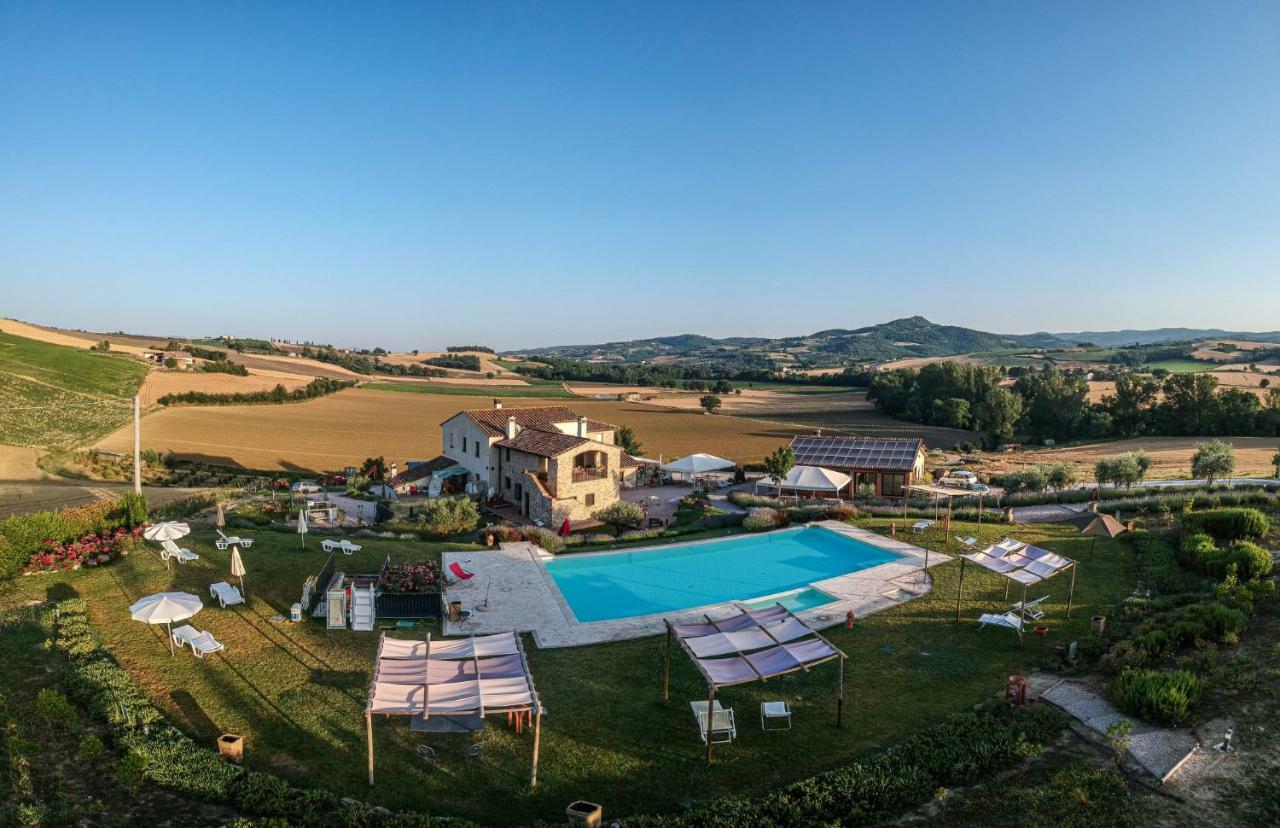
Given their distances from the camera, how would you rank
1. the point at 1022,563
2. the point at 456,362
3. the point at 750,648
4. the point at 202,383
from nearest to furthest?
1. the point at 750,648
2. the point at 1022,563
3. the point at 202,383
4. the point at 456,362

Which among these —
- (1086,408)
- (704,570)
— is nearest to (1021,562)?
(704,570)

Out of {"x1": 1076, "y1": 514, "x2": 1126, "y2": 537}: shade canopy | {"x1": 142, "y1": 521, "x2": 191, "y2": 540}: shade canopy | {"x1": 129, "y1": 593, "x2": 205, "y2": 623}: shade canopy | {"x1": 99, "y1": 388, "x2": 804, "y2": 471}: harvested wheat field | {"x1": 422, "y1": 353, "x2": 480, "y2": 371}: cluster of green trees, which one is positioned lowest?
{"x1": 99, "y1": 388, "x2": 804, "y2": 471}: harvested wheat field

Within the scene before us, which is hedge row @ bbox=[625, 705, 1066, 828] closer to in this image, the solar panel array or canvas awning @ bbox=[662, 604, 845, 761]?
canvas awning @ bbox=[662, 604, 845, 761]

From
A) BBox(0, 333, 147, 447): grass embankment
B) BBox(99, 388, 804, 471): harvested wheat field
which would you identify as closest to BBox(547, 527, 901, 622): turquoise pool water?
BBox(99, 388, 804, 471): harvested wheat field

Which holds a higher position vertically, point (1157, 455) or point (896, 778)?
point (896, 778)

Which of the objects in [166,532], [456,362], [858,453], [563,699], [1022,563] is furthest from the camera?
[456,362]

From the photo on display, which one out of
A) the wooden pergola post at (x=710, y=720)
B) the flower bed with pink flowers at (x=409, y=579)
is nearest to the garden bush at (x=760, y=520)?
the flower bed with pink flowers at (x=409, y=579)

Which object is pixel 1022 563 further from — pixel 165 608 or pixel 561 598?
pixel 165 608

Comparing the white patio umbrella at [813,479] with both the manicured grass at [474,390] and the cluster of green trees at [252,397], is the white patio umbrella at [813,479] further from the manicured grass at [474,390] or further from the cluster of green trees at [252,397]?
the manicured grass at [474,390]
